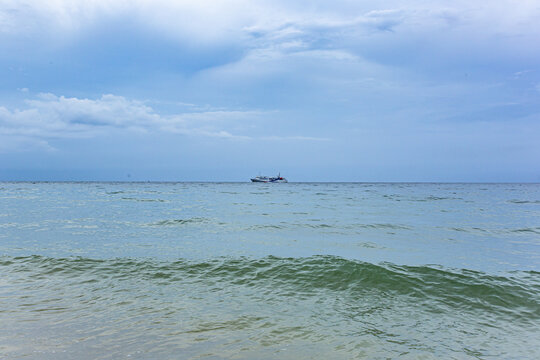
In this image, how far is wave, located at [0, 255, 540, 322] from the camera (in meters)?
7.41

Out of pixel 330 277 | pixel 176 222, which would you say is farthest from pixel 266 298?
pixel 176 222

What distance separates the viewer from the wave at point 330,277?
741 centimetres

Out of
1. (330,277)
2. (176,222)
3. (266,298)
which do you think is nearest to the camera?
(266,298)

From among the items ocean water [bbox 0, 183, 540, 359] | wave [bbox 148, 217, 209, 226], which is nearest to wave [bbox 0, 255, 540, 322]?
ocean water [bbox 0, 183, 540, 359]

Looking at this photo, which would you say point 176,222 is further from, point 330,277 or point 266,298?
point 266,298

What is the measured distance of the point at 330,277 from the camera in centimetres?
890

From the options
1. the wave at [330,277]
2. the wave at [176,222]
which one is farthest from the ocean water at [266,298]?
the wave at [176,222]

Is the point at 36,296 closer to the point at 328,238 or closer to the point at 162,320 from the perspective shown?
the point at 162,320

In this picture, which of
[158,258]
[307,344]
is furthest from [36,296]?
[307,344]

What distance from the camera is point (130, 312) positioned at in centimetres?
628

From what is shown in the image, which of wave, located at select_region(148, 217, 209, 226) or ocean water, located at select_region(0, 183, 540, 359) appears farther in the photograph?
wave, located at select_region(148, 217, 209, 226)

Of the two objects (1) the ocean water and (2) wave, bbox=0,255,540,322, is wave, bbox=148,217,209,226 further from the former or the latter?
(2) wave, bbox=0,255,540,322

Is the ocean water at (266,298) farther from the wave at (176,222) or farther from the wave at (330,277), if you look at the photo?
the wave at (176,222)

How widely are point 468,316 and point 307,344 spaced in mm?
3573
